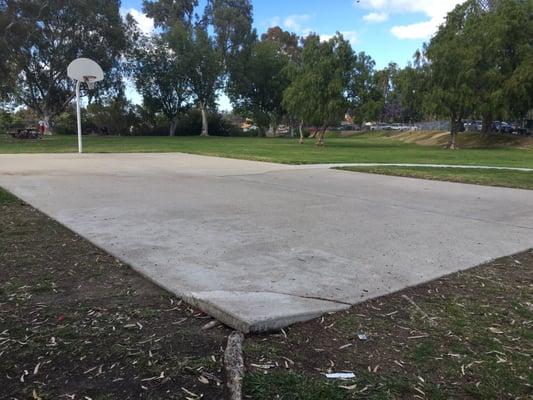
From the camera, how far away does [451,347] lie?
2910mm

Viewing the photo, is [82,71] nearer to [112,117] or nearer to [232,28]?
[112,117]

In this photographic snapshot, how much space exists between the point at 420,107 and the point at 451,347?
33.2 meters

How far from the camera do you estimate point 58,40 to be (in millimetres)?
38781

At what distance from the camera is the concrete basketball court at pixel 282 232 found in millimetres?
3725

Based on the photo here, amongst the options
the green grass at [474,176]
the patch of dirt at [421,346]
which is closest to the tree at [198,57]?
the green grass at [474,176]

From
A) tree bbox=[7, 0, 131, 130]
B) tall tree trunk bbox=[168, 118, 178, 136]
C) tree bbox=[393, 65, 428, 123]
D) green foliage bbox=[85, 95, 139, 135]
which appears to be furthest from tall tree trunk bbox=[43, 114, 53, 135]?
tree bbox=[393, 65, 428, 123]

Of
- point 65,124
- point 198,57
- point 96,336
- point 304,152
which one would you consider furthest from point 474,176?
point 65,124

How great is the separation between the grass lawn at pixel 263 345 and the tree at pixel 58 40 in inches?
1378

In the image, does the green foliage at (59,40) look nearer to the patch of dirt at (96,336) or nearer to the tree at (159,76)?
the tree at (159,76)

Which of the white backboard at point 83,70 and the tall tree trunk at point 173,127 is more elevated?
the white backboard at point 83,70

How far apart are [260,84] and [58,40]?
20.3 m

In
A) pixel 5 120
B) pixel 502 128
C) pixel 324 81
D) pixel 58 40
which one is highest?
pixel 58 40

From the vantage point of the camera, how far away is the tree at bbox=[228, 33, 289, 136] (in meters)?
50.8

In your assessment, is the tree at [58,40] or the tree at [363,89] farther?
the tree at [58,40]
